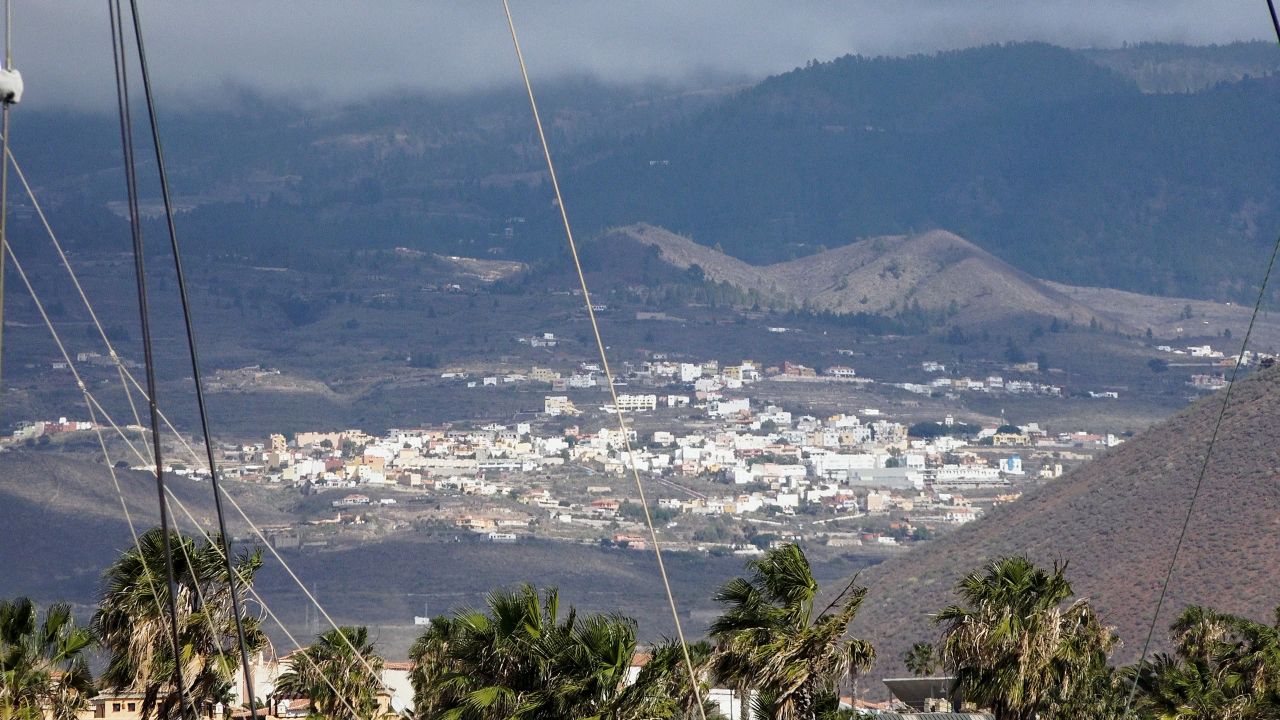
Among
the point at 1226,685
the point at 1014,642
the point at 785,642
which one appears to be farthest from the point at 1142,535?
the point at 785,642

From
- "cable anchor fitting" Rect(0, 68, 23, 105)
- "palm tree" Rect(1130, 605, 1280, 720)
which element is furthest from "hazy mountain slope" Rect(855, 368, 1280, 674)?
"cable anchor fitting" Rect(0, 68, 23, 105)

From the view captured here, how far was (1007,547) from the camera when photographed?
5719 inches

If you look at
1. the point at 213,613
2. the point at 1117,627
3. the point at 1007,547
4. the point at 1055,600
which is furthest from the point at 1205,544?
the point at 213,613

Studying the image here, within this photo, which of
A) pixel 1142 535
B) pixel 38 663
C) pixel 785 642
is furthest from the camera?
pixel 1142 535

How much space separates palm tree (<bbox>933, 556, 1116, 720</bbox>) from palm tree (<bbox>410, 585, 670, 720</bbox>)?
951 centimetres

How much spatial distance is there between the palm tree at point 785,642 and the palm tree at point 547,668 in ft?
4.19

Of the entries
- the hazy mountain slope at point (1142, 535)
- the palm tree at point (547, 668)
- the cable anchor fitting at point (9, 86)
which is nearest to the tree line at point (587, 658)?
the palm tree at point (547, 668)

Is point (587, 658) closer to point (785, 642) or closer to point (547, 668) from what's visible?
point (547, 668)

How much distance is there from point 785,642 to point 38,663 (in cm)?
1000

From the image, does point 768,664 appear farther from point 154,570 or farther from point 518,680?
point 154,570

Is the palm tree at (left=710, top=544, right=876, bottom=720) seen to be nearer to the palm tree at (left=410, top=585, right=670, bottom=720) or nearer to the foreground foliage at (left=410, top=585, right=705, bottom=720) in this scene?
the foreground foliage at (left=410, top=585, right=705, bottom=720)

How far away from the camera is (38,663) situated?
2745cm

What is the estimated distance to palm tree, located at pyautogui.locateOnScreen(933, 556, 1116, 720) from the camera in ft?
105

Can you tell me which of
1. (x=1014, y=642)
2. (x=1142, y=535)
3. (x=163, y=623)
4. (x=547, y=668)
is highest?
(x=163, y=623)
